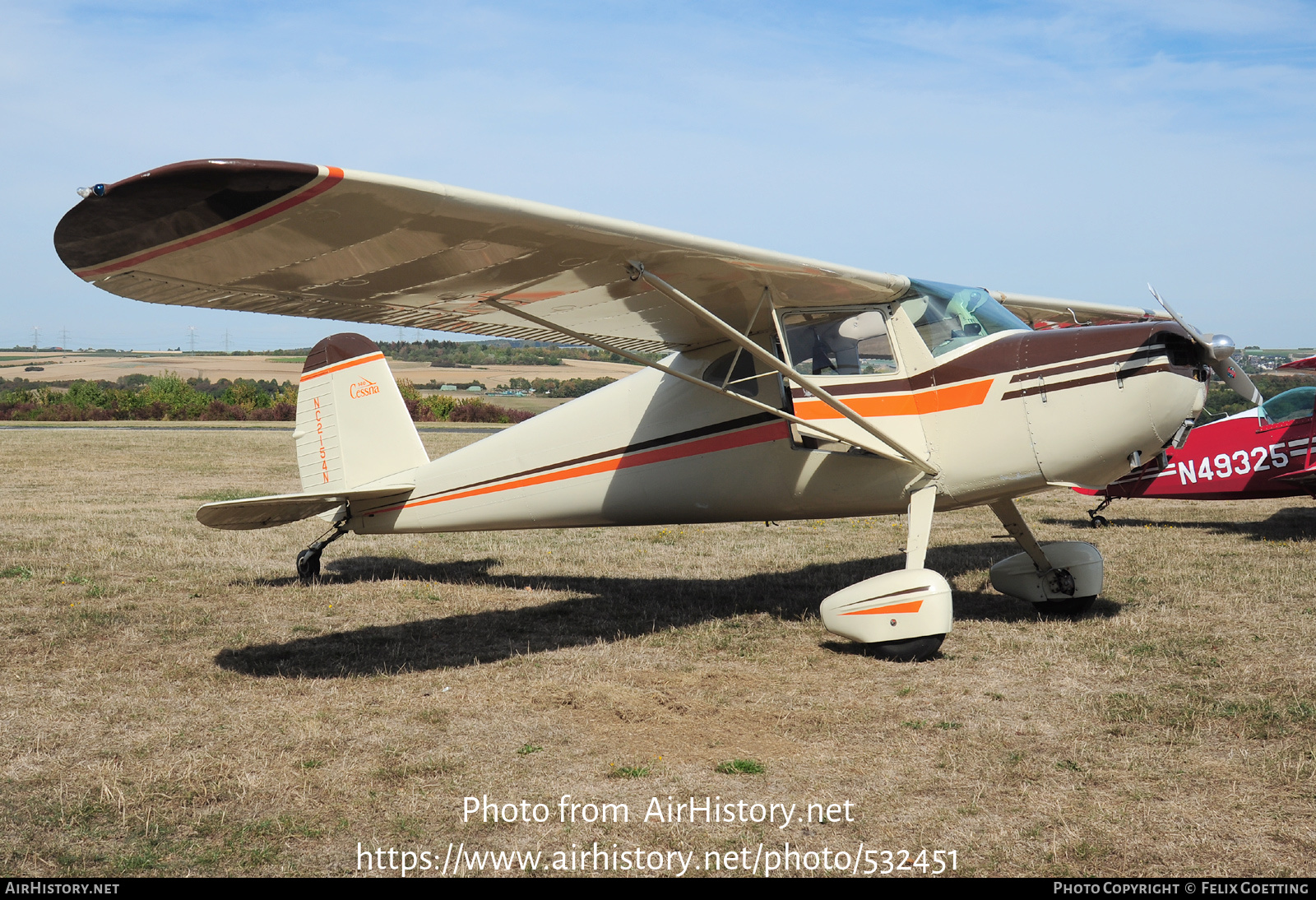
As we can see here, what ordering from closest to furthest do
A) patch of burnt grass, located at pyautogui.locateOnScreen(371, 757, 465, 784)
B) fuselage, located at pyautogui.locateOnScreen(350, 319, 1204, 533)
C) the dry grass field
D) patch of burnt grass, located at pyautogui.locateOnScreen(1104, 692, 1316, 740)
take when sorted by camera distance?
1. the dry grass field
2. patch of burnt grass, located at pyautogui.locateOnScreen(371, 757, 465, 784)
3. patch of burnt grass, located at pyautogui.locateOnScreen(1104, 692, 1316, 740)
4. fuselage, located at pyautogui.locateOnScreen(350, 319, 1204, 533)

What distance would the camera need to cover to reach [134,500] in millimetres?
14094

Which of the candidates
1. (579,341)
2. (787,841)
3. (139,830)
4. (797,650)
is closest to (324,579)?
(579,341)

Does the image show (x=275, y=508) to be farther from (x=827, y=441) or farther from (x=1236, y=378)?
(x=1236, y=378)

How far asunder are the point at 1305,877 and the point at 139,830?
4074 millimetres

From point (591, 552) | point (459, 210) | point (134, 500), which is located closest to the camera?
point (459, 210)

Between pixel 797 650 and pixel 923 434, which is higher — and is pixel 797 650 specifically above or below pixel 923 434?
below

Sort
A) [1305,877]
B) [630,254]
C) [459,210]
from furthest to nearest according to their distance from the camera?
[630,254] → [459,210] → [1305,877]

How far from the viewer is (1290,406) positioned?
1122 cm

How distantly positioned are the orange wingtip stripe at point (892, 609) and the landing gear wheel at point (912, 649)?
7.5 inches

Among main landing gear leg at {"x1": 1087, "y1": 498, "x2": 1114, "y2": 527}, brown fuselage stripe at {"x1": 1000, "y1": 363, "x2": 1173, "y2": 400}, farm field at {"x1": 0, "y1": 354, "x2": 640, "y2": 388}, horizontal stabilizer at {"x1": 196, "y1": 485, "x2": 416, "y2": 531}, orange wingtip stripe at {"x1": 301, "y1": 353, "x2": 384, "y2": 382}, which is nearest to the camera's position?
brown fuselage stripe at {"x1": 1000, "y1": 363, "x2": 1173, "y2": 400}

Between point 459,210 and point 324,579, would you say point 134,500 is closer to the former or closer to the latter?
point 324,579

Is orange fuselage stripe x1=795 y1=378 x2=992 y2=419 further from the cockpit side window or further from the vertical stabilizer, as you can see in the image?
the vertical stabilizer

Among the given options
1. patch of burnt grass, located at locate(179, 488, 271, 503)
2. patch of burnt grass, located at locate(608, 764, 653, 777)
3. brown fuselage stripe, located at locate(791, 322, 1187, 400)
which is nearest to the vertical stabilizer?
brown fuselage stripe, located at locate(791, 322, 1187, 400)

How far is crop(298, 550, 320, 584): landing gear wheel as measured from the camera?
8445mm
